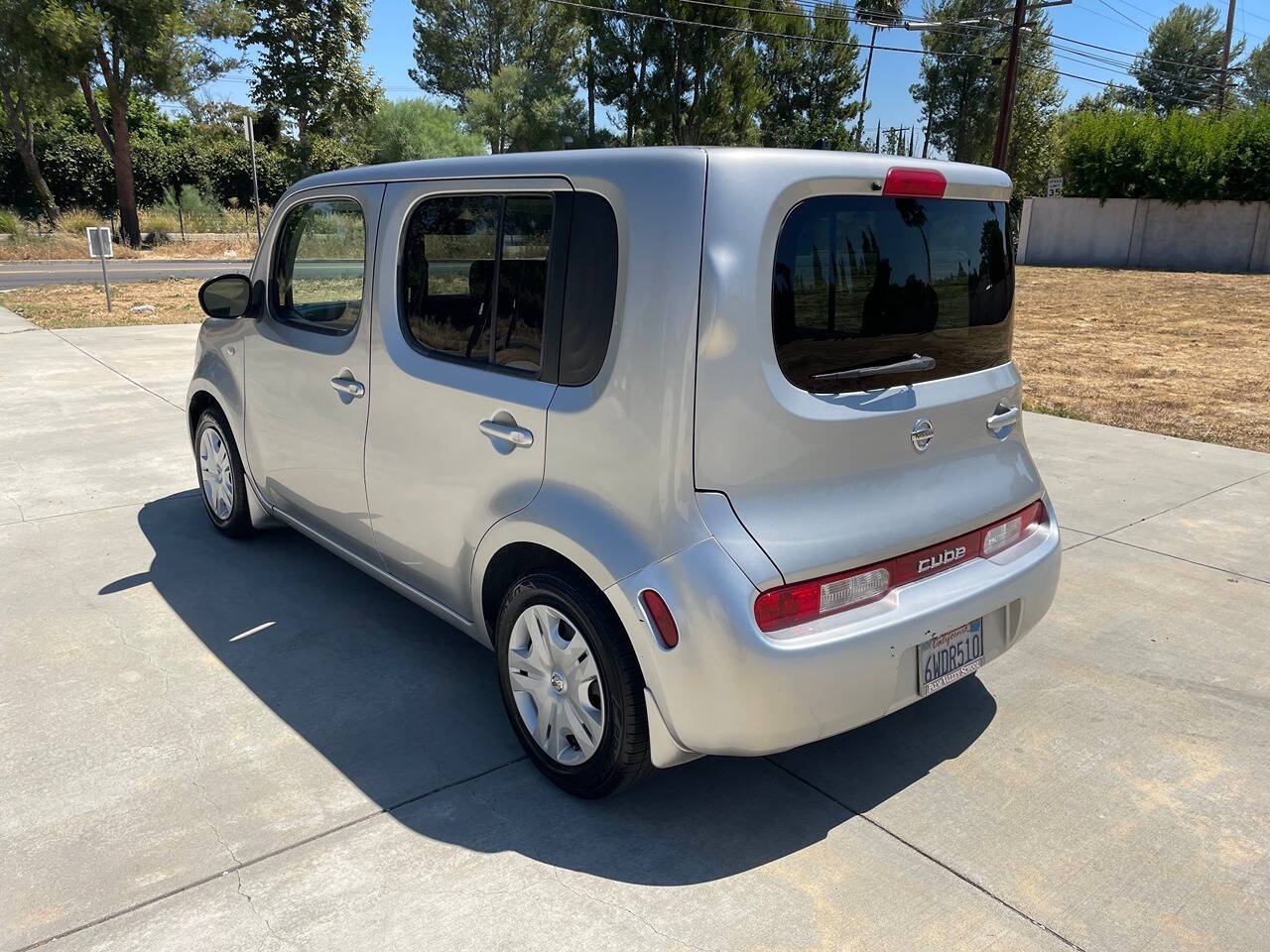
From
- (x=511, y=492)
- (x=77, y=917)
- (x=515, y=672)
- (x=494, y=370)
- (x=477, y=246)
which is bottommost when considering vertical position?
(x=77, y=917)

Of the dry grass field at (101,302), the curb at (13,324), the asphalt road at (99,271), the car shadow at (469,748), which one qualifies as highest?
the asphalt road at (99,271)

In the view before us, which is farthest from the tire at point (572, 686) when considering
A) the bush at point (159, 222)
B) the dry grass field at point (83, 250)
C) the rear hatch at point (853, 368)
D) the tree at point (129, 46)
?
the bush at point (159, 222)

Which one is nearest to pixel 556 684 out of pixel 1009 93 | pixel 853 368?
pixel 853 368

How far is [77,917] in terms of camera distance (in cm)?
241

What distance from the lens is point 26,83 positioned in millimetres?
29484

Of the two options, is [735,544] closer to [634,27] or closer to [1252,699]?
[1252,699]

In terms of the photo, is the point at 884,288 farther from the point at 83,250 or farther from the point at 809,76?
the point at 809,76

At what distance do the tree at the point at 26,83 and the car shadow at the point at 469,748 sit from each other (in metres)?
30.5

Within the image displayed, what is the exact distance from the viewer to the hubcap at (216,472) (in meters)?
4.95

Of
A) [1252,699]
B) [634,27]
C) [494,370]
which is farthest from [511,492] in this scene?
[634,27]

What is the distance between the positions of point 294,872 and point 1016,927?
74.6 inches

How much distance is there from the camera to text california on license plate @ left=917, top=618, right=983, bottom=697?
2.75m

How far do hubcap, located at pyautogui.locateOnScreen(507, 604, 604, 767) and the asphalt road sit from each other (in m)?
19.9

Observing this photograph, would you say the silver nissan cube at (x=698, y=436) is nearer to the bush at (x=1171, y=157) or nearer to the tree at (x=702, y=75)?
the bush at (x=1171, y=157)
